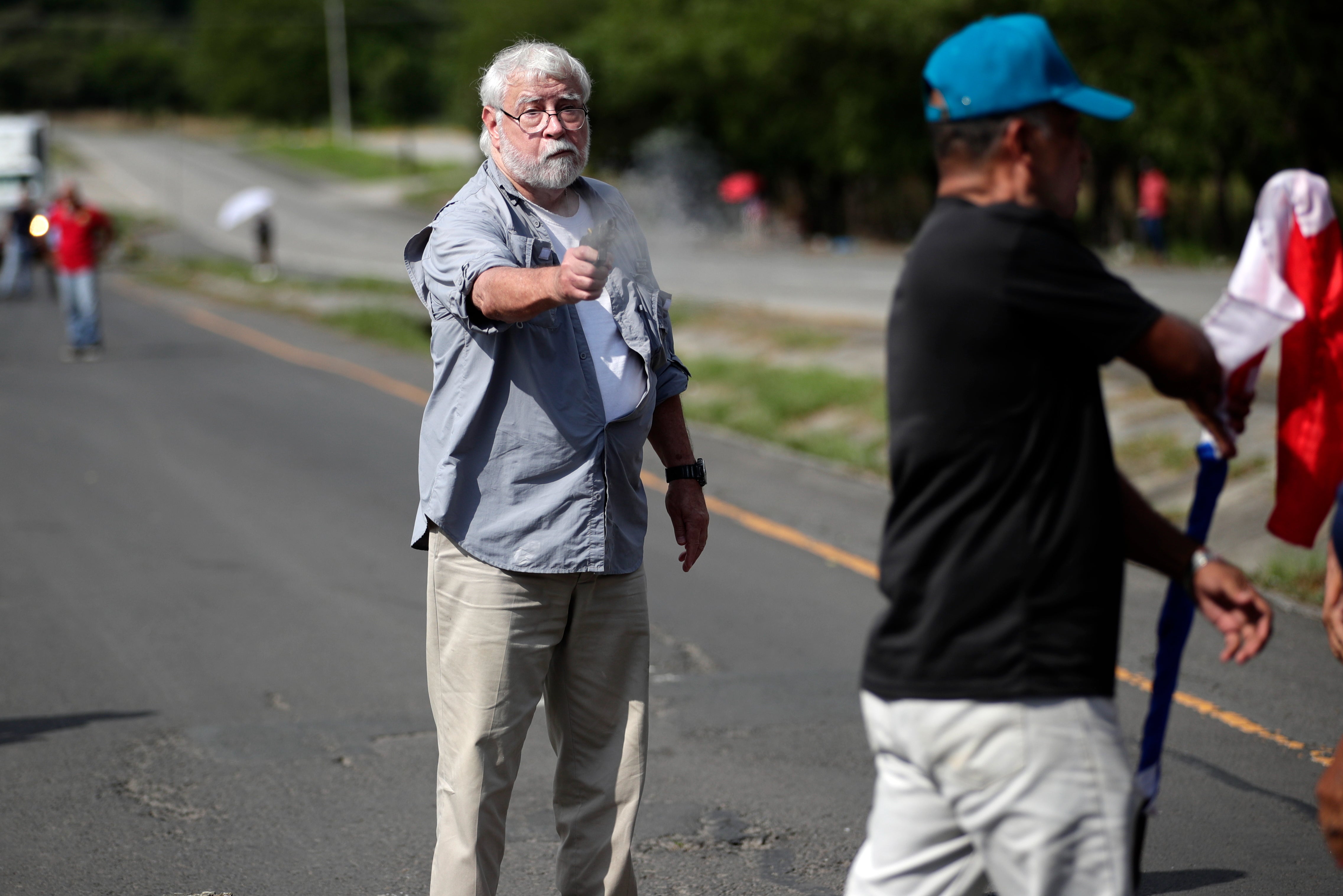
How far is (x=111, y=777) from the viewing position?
5.04 meters

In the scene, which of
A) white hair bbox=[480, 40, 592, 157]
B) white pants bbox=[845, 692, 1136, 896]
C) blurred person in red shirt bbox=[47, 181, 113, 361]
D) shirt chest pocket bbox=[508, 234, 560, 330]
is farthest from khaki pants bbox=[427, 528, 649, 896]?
blurred person in red shirt bbox=[47, 181, 113, 361]

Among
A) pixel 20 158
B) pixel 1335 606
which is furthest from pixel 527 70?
pixel 20 158

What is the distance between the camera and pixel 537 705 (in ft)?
10.9

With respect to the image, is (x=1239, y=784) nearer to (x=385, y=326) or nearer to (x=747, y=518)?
(x=747, y=518)

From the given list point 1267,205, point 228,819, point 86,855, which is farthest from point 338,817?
point 1267,205

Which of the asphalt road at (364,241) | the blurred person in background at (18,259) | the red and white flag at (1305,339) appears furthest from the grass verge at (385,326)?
the red and white flag at (1305,339)

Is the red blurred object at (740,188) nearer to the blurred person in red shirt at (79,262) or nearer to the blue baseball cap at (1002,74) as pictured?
the blurred person in red shirt at (79,262)

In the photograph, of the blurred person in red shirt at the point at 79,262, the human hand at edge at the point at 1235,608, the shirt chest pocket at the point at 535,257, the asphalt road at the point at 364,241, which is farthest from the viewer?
the asphalt road at the point at 364,241

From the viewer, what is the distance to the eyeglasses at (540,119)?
125 inches

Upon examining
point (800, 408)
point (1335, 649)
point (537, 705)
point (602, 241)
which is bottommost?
point (800, 408)

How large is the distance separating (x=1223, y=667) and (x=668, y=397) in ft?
11.9

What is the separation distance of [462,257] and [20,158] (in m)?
45.1

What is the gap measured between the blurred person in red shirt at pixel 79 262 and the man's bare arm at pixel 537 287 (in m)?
16.2

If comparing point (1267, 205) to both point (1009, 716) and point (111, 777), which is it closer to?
point (1009, 716)
